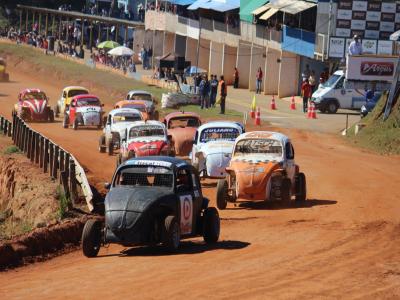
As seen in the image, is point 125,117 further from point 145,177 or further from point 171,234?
point 171,234

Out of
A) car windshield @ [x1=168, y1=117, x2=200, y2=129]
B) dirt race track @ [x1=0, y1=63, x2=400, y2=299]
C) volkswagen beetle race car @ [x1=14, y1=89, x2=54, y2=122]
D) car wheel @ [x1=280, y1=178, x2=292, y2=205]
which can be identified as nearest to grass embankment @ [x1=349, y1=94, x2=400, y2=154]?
car windshield @ [x1=168, y1=117, x2=200, y2=129]

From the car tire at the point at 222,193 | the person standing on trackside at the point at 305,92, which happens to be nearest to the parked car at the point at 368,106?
the person standing on trackside at the point at 305,92

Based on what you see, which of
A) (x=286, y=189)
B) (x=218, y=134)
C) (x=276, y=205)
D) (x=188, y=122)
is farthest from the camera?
(x=188, y=122)

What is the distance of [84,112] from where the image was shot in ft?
139

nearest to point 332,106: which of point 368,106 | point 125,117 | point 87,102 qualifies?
point 368,106

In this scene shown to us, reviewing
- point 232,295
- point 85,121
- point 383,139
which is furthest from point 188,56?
point 232,295

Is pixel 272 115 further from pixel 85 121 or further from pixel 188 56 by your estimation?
pixel 188 56

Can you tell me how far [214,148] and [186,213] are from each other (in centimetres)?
842

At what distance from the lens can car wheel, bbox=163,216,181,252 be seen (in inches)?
675

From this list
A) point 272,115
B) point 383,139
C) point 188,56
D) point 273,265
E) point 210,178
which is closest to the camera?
point 273,265

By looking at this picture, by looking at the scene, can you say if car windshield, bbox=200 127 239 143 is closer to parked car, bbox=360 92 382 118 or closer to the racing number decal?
the racing number decal

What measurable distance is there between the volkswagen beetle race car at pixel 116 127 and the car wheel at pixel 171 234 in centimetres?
1606

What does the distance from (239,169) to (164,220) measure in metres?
6.05

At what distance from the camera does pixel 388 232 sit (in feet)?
65.4
